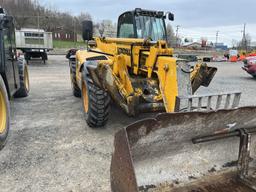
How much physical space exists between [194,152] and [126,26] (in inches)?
147

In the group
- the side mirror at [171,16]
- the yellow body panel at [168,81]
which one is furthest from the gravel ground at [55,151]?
the side mirror at [171,16]

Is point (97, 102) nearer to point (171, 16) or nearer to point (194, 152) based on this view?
point (194, 152)

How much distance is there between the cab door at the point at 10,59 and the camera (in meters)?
5.61

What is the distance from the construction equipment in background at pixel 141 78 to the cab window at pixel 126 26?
2 centimetres

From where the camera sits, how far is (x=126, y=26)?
6.18 meters

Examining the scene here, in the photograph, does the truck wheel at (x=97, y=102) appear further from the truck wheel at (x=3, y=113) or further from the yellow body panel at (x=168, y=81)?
the truck wheel at (x=3, y=113)

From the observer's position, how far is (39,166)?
3836mm

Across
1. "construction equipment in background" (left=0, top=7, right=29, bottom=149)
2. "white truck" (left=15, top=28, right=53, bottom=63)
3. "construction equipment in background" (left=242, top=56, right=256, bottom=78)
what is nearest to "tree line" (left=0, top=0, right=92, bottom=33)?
"white truck" (left=15, top=28, right=53, bottom=63)

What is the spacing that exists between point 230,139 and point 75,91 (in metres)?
5.42

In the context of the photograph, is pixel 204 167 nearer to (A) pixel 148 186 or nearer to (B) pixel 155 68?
(A) pixel 148 186

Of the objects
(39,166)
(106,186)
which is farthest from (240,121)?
(39,166)

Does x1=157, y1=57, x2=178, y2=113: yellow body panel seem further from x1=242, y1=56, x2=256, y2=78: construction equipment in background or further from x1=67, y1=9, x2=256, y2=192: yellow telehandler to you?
x1=242, y1=56, x2=256, y2=78: construction equipment in background

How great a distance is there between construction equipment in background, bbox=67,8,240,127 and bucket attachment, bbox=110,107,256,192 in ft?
1.76

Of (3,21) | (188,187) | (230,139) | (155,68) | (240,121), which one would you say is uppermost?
(3,21)
